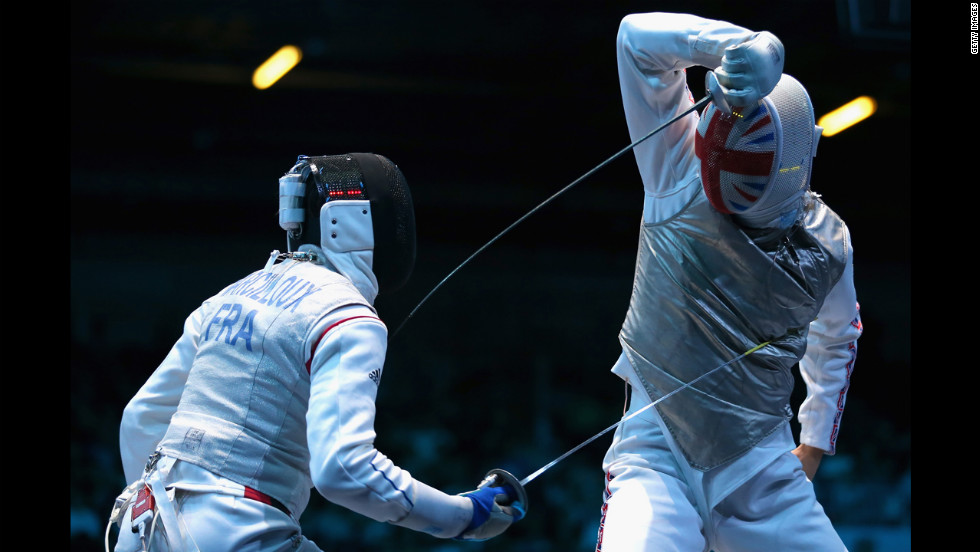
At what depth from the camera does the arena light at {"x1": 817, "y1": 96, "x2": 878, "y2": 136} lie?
4.54 m

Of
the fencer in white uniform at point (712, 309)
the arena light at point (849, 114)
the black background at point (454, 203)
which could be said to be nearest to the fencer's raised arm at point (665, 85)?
the fencer in white uniform at point (712, 309)

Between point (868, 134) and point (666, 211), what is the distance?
342 cm

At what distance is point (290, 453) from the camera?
164 cm

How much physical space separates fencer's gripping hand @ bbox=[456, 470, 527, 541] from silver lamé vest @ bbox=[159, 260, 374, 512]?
32cm

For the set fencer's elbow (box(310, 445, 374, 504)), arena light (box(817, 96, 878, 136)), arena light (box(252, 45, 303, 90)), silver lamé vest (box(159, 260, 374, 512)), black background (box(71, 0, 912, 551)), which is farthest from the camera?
arena light (box(817, 96, 878, 136))

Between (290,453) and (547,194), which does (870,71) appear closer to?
(547,194)

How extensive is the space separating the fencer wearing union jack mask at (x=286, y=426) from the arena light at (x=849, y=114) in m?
3.46

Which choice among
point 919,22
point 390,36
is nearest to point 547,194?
point 390,36

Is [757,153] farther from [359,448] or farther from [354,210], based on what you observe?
[359,448]

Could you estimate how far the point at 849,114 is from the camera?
4.62 m

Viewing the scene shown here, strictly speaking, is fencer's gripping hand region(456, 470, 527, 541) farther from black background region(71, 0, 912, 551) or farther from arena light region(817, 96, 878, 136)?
arena light region(817, 96, 878, 136)

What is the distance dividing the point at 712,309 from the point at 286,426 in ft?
2.94

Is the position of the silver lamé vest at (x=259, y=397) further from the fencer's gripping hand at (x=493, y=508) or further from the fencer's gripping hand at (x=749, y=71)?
the fencer's gripping hand at (x=749, y=71)

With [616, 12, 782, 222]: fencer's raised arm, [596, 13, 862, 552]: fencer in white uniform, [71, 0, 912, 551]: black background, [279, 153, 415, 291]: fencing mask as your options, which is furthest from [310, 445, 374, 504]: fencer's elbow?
[71, 0, 912, 551]: black background
